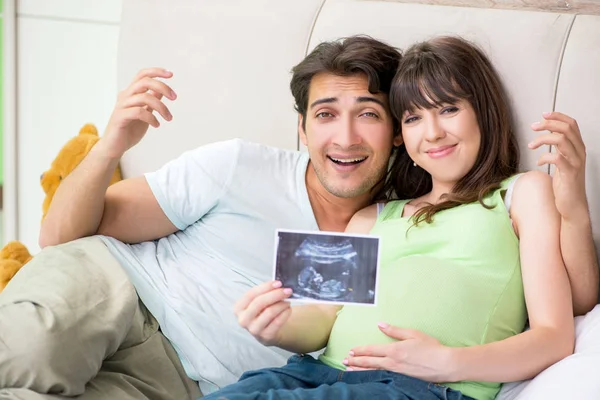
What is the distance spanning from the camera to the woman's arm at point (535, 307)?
4.59ft

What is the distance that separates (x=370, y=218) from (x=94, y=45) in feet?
5.13

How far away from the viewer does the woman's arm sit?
1.40m

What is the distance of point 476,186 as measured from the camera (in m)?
1.63

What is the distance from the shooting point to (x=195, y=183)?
5.98 ft

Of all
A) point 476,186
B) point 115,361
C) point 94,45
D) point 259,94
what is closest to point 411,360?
point 476,186

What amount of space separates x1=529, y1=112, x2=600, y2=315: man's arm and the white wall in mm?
1877

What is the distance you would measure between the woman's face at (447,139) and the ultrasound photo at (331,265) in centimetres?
34

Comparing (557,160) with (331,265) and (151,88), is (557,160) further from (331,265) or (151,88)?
(151,88)

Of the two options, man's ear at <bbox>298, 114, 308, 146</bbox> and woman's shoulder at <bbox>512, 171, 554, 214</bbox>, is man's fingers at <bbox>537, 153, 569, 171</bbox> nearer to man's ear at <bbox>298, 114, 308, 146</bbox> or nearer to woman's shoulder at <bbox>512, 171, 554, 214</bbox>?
woman's shoulder at <bbox>512, 171, 554, 214</bbox>

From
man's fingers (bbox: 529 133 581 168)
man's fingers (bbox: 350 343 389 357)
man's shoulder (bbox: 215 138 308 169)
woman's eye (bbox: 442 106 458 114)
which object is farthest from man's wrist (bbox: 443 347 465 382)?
man's shoulder (bbox: 215 138 308 169)

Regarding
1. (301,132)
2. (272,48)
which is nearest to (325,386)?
(301,132)

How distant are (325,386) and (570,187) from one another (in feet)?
1.74

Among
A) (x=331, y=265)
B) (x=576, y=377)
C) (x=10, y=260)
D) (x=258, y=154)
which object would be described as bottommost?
(x=10, y=260)

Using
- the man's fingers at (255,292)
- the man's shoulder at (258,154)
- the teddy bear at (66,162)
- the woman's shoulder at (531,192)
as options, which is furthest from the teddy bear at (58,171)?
the woman's shoulder at (531,192)
